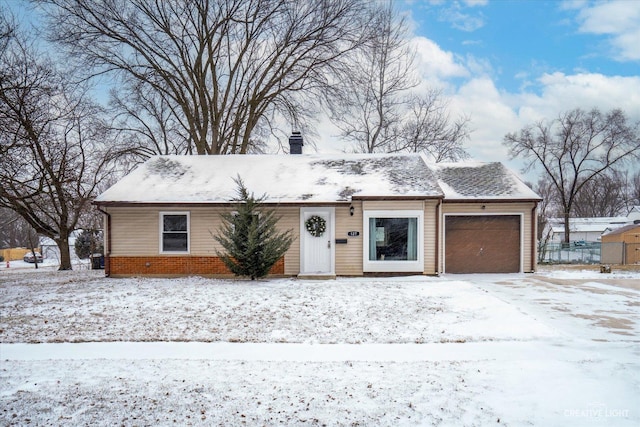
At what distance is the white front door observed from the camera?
44.1 feet

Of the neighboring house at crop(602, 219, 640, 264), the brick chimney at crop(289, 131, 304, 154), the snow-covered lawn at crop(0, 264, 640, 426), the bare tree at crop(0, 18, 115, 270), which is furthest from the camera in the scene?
the neighboring house at crop(602, 219, 640, 264)

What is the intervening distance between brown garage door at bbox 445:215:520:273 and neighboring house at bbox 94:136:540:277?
34 millimetres

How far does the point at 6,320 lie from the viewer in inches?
303

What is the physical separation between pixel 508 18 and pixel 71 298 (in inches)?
508

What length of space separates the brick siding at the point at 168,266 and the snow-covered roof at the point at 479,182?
6.53m

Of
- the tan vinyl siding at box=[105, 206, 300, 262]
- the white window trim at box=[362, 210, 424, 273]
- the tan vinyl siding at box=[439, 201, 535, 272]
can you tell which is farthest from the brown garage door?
the tan vinyl siding at box=[105, 206, 300, 262]

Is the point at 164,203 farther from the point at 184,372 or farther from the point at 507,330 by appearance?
the point at 507,330

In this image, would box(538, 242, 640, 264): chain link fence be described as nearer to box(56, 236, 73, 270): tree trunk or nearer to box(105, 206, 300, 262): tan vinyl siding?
box(105, 206, 300, 262): tan vinyl siding

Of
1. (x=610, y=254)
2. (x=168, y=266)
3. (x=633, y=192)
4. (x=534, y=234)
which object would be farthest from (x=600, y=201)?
(x=168, y=266)

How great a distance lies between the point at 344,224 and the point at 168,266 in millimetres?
5828

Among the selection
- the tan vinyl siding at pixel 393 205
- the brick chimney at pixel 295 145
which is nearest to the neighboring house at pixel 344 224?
the tan vinyl siding at pixel 393 205

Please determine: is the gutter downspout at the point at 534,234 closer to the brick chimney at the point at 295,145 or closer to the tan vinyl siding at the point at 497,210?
the tan vinyl siding at the point at 497,210

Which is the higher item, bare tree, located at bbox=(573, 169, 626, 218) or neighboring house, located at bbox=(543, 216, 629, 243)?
bare tree, located at bbox=(573, 169, 626, 218)

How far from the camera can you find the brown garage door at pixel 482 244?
564 inches
